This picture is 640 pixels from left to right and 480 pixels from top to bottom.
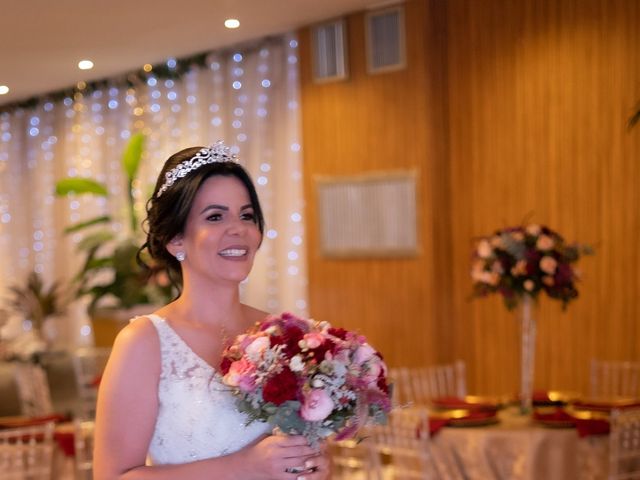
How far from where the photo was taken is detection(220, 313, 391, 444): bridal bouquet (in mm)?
2340

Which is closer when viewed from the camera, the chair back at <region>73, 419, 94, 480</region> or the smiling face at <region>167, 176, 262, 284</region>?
the smiling face at <region>167, 176, 262, 284</region>

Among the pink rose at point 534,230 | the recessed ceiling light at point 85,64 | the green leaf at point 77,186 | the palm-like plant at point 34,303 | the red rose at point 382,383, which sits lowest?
the palm-like plant at point 34,303

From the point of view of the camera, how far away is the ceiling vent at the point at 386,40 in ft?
25.0

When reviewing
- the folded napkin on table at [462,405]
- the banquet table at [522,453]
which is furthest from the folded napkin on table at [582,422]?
the folded napkin on table at [462,405]

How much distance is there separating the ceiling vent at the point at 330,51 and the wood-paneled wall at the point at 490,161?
0.08 m

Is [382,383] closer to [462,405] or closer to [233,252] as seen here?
[233,252]

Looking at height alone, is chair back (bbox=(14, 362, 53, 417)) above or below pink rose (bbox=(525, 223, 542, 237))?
below

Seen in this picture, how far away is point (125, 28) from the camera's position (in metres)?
7.68

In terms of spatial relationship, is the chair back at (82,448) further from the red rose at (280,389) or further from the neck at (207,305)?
the red rose at (280,389)

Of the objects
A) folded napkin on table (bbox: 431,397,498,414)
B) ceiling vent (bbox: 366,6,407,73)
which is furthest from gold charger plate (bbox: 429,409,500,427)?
ceiling vent (bbox: 366,6,407,73)

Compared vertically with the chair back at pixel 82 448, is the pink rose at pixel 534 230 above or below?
above

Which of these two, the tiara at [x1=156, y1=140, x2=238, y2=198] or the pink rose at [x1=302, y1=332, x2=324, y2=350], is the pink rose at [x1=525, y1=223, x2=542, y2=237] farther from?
the pink rose at [x1=302, y1=332, x2=324, y2=350]

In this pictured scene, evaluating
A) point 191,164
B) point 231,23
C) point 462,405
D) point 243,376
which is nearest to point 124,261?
point 231,23

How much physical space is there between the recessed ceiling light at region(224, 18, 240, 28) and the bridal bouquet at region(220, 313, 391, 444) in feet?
18.7
